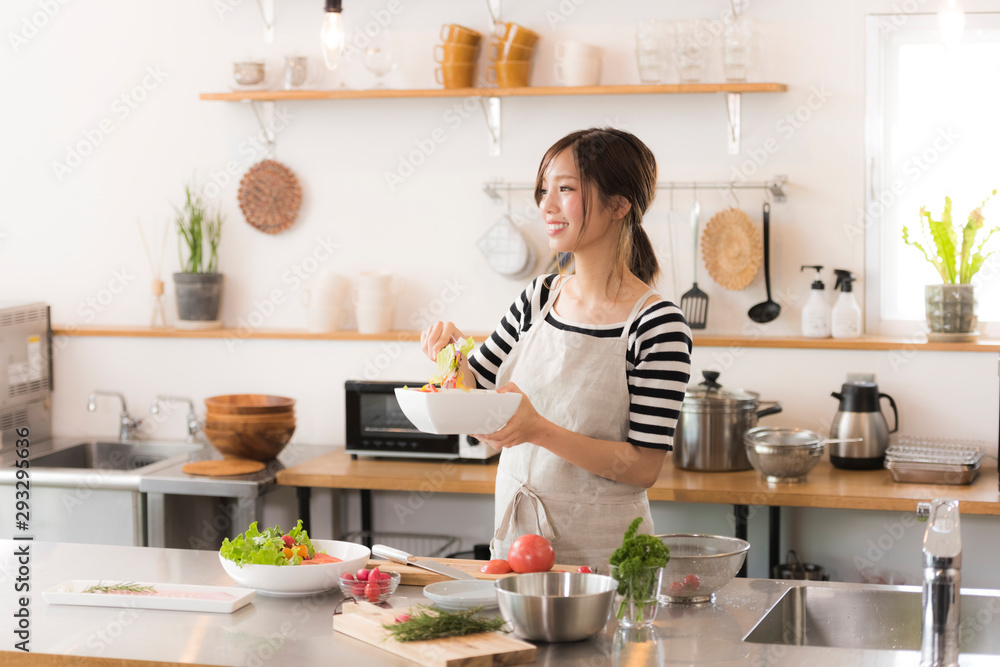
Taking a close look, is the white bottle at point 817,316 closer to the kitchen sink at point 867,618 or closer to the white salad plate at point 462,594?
the kitchen sink at point 867,618

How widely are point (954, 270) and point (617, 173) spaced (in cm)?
176

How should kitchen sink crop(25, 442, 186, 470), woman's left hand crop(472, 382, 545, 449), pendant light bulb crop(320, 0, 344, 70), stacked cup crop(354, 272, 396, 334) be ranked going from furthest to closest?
kitchen sink crop(25, 442, 186, 470) < stacked cup crop(354, 272, 396, 334) < pendant light bulb crop(320, 0, 344, 70) < woman's left hand crop(472, 382, 545, 449)

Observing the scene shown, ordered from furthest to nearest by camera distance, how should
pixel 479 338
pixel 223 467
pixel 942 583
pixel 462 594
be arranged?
pixel 479 338 < pixel 223 467 < pixel 462 594 < pixel 942 583

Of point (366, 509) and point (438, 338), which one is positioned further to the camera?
point (366, 509)

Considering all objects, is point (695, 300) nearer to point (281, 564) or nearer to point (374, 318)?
point (374, 318)

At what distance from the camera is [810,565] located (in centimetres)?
321

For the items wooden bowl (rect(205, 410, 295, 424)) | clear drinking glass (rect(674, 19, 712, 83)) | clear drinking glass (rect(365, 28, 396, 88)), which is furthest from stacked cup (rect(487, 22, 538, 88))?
wooden bowl (rect(205, 410, 295, 424))

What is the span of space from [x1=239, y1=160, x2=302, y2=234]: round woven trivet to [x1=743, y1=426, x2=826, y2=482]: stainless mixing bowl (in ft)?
5.98

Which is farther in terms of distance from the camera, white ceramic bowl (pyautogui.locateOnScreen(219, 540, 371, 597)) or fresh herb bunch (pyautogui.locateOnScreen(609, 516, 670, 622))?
white ceramic bowl (pyautogui.locateOnScreen(219, 540, 371, 597))

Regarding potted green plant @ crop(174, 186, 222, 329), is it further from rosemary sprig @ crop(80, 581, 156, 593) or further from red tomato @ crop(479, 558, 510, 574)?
red tomato @ crop(479, 558, 510, 574)

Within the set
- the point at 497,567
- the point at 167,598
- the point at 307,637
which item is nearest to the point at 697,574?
the point at 497,567

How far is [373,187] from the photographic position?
3721 millimetres

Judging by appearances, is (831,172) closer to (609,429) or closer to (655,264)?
(655,264)

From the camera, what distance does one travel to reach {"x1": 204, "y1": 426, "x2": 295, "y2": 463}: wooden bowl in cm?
326
